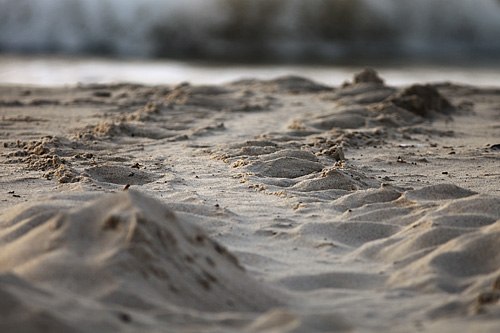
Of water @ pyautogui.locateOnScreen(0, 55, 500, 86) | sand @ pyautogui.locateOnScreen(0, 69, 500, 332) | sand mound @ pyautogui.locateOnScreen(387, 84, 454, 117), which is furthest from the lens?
water @ pyautogui.locateOnScreen(0, 55, 500, 86)

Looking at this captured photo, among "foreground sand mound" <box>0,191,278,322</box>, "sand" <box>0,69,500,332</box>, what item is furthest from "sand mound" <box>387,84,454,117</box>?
"foreground sand mound" <box>0,191,278,322</box>

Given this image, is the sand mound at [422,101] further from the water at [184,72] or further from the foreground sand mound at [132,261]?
the foreground sand mound at [132,261]

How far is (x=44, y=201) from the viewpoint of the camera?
7.03 feet

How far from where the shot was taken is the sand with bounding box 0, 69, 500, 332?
1407mm

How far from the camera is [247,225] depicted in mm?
2355

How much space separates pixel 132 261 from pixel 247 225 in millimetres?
915

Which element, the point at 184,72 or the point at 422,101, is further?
the point at 184,72

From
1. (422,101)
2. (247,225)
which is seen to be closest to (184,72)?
(422,101)

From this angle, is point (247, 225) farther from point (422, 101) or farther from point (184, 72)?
point (184, 72)

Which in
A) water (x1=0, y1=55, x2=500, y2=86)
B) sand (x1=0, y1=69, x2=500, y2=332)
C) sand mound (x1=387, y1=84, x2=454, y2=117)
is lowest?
sand (x1=0, y1=69, x2=500, y2=332)

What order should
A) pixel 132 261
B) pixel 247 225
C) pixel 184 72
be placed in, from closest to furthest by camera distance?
pixel 132 261, pixel 247 225, pixel 184 72

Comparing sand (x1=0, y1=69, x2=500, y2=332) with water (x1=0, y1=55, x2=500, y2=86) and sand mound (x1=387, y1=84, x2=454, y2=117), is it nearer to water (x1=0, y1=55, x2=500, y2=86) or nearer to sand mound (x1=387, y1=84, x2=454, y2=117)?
sand mound (x1=387, y1=84, x2=454, y2=117)

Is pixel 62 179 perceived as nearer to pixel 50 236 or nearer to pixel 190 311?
pixel 50 236

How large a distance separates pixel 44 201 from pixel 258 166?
1471 millimetres
